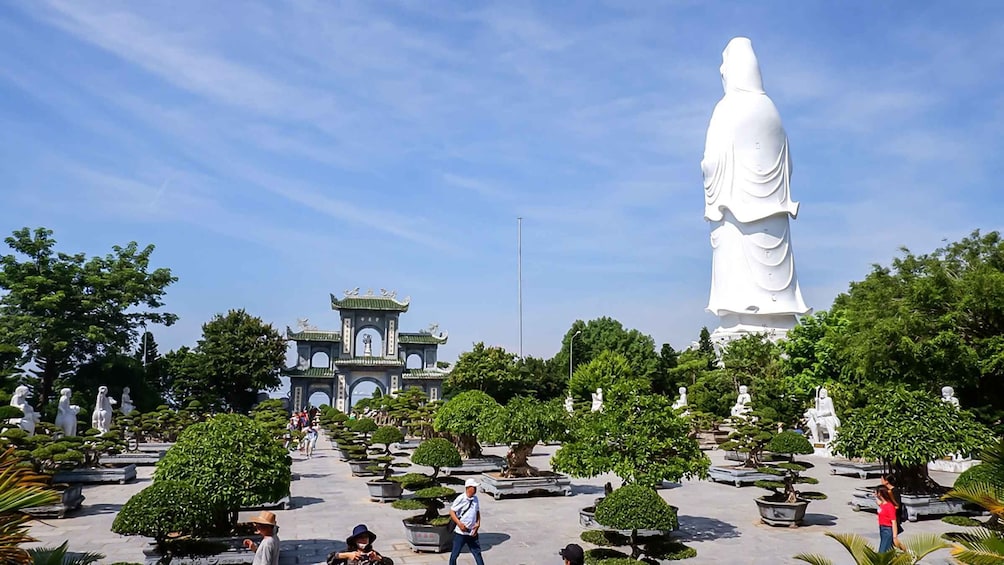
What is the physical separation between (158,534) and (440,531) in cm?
375

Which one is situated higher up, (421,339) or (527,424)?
(421,339)

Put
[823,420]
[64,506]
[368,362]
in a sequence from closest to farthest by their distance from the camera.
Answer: [64,506], [823,420], [368,362]

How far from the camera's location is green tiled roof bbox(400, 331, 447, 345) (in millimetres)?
48625

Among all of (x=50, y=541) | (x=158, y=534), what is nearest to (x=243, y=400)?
(x=50, y=541)

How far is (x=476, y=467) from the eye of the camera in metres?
20.1

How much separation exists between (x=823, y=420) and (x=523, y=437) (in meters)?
14.8

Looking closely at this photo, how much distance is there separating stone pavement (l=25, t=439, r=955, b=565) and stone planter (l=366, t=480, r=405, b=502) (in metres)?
0.24

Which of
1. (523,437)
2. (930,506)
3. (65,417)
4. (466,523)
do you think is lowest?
(930,506)

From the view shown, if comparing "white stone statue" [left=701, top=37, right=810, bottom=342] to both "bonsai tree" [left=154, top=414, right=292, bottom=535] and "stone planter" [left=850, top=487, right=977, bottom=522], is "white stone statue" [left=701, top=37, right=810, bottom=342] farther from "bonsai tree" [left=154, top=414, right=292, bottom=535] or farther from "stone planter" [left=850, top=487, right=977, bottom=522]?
"bonsai tree" [left=154, top=414, right=292, bottom=535]

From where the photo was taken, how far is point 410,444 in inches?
1128

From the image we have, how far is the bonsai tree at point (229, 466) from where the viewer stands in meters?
8.84

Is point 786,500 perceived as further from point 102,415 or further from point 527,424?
point 102,415

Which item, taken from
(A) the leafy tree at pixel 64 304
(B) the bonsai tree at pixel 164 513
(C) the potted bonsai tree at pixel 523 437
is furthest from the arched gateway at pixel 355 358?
(B) the bonsai tree at pixel 164 513

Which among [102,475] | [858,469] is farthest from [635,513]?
[102,475]
